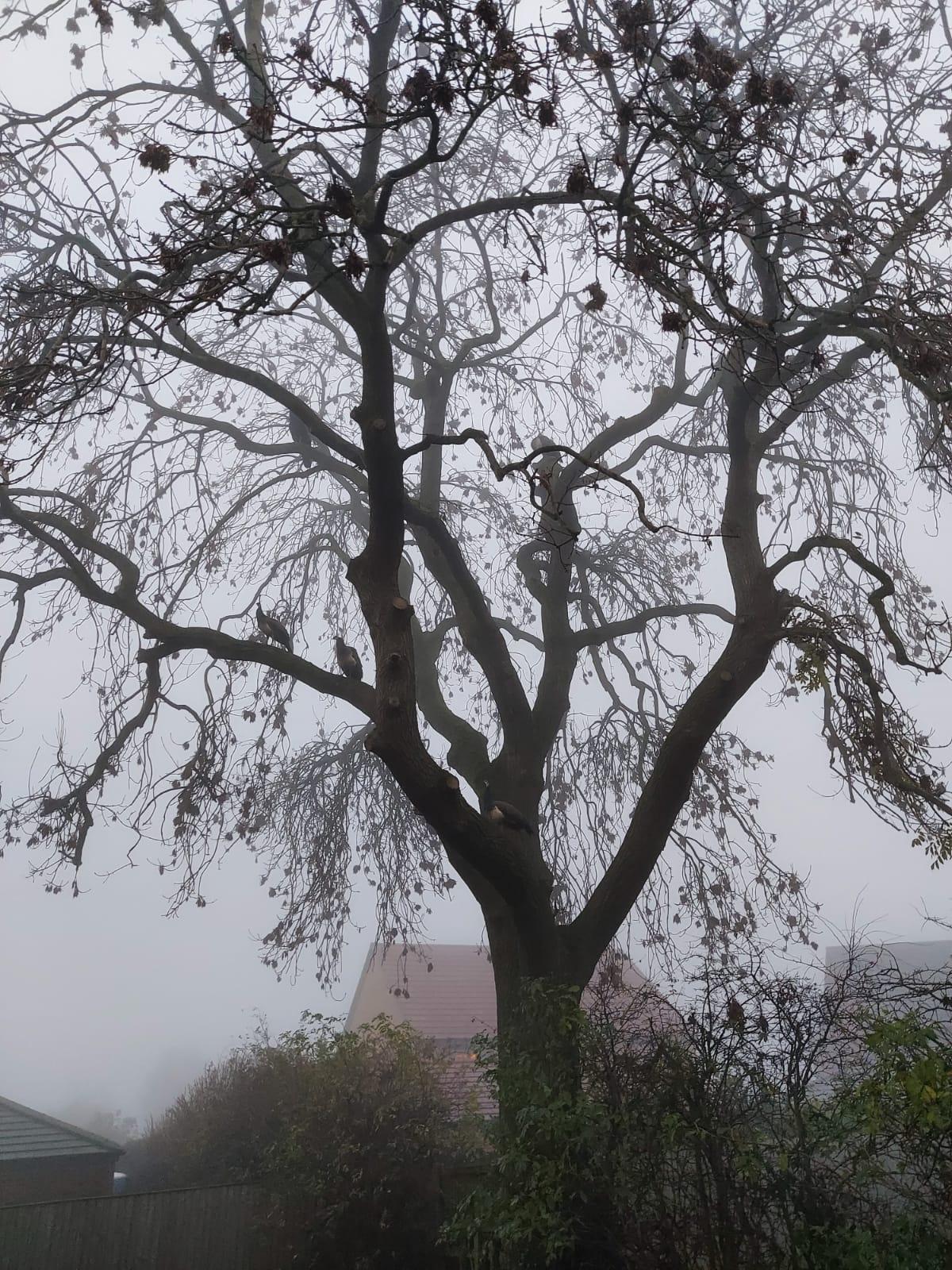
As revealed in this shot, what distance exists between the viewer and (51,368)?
4.21 m

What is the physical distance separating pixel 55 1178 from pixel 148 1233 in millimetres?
6944

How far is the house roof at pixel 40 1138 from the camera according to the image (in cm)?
1516

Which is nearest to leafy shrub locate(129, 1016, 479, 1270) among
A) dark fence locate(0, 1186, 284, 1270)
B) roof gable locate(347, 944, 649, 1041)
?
dark fence locate(0, 1186, 284, 1270)

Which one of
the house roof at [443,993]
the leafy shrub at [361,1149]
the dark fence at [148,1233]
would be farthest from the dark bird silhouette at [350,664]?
the house roof at [443,993]

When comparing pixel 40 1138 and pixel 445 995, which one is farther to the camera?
pixel 445 995

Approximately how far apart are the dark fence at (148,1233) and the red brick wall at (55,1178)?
6218 millimetres

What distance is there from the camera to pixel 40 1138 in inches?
620

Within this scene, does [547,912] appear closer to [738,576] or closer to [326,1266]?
[738,576]

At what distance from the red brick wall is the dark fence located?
245 inches

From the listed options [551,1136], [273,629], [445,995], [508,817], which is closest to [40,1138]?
[445,995]

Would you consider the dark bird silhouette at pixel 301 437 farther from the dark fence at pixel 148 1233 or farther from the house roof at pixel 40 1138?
the house roof at pixel 40 1138

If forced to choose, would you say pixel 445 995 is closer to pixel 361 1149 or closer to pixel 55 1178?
pixel 55 1178

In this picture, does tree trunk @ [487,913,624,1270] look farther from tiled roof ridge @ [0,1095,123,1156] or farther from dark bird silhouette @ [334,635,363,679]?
tiled roof ridge @ [0,1095,123,1156]

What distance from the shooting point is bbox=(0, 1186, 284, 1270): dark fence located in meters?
9.29
